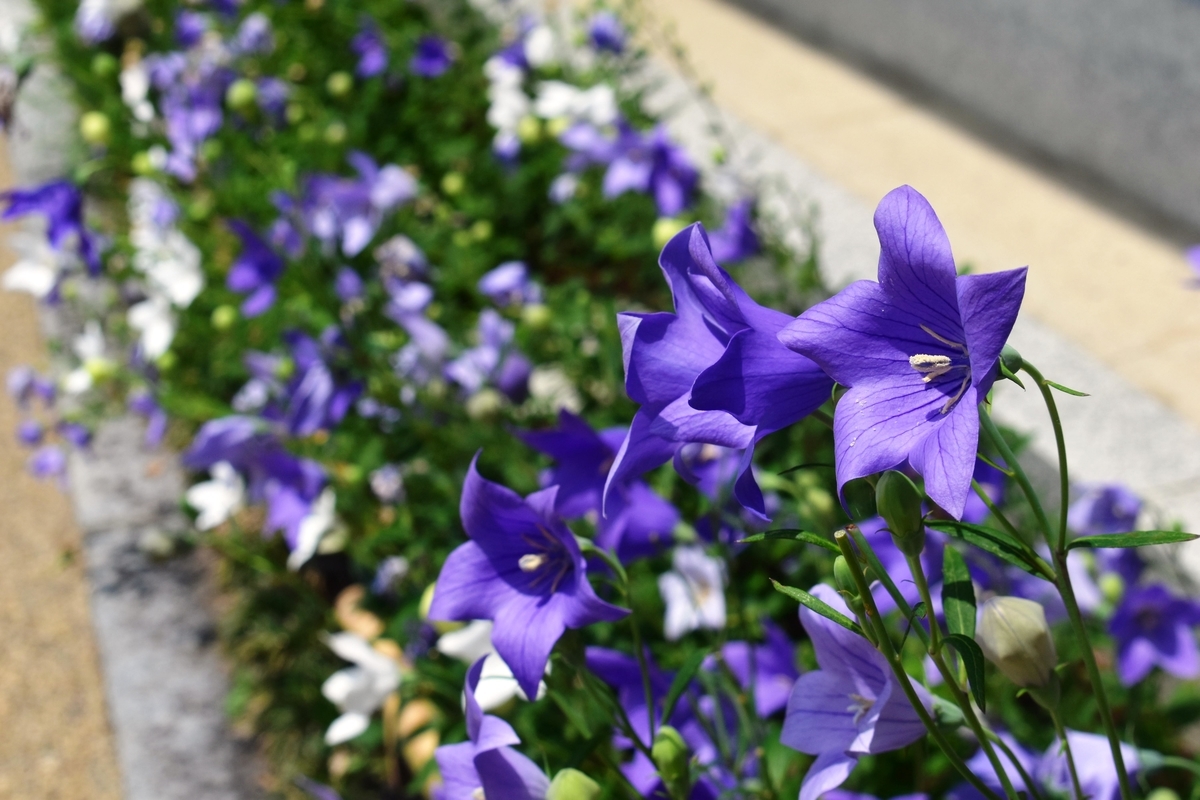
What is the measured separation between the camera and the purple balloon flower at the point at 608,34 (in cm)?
320

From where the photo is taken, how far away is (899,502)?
653 millimetres

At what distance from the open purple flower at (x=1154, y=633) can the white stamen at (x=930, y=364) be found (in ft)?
3.95

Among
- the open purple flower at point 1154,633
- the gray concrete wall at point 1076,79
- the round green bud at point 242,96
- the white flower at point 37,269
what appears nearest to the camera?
the open purple flower at point 1154,633

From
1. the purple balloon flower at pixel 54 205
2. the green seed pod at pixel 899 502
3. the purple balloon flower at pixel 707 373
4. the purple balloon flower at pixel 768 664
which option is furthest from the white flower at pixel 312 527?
the green seed pod at pixel 899 502

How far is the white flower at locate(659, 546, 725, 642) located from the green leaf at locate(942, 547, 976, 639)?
0.93m

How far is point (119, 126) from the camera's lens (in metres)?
4.55

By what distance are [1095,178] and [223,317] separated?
2.82m

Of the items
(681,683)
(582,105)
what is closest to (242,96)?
(582,105)

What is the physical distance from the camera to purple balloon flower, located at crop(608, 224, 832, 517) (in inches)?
25.9

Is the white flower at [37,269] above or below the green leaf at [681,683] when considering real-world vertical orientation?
below

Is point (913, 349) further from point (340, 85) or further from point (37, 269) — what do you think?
point (340, 85)

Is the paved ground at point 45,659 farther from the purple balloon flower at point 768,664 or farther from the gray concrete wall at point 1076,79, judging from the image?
the gray concrete wall at point 1076,79

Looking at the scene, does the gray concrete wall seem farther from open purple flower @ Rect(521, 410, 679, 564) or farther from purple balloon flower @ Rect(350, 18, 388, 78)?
open purple flower @ Rect(521, 410, 679, 564)

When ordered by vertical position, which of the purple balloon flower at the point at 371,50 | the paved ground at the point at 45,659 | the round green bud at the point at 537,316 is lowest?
the paved ground at the point at 45,659
